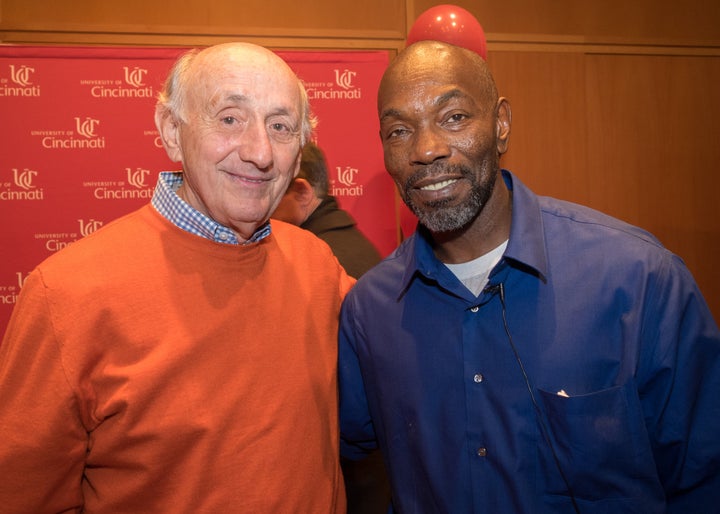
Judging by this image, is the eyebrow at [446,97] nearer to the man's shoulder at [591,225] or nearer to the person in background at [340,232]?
the man's shoulder at [591,225]

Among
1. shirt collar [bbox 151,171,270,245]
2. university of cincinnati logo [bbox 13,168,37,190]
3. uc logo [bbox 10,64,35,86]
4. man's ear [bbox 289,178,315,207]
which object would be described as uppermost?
uc logo [bbox 10,64,35,86]

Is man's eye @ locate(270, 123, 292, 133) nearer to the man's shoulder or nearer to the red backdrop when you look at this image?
the man's shoulder

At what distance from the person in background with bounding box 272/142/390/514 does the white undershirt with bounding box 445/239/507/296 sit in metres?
0.82

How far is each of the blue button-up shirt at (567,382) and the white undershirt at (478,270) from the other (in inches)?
2.5

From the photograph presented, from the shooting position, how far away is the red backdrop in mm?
2547

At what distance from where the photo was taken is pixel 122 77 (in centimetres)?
261

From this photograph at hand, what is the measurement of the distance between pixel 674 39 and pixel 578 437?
282cm

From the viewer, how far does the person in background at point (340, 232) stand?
7.64 feet

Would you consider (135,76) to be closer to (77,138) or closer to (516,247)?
(77,138)

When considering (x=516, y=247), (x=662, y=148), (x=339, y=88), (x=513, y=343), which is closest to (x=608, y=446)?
(x=513, y=343)

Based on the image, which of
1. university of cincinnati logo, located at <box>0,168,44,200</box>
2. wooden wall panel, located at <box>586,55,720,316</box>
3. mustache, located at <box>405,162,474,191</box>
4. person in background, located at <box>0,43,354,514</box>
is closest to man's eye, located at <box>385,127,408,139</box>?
mustache, located at <box>405,162,474,191</box>

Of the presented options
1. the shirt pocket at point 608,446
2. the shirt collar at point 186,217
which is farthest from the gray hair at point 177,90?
the shirt pocket at point 608,446

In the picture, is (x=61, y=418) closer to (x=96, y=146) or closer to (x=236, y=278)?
(x=236, y=278)

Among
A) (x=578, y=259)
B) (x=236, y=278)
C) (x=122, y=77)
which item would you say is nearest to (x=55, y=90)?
(x=122, y=77)
